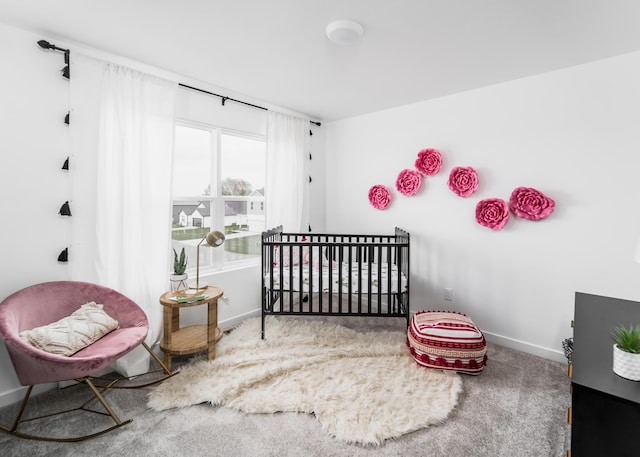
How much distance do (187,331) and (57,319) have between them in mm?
855

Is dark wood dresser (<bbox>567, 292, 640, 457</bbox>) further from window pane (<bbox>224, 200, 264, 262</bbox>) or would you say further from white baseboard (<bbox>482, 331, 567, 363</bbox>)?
window pane (<bbox>224, 200, 264, 262</bbox>)

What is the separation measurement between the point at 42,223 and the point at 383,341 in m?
2.51

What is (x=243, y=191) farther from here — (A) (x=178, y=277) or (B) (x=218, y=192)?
(A) (x=178, y=277)

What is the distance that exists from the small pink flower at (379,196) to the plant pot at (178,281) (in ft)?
6.57

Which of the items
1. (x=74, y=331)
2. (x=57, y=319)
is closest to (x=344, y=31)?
(x=74, y=331)

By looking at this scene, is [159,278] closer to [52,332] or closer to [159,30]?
[52,332]

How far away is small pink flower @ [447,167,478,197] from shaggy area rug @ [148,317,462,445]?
1.36 meters

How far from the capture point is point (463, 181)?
2.79 meters

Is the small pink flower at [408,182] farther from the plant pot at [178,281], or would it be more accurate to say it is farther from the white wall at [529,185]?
the plant pot at [178,281]

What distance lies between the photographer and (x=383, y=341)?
269cm

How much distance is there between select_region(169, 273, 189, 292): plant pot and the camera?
7.89 feet

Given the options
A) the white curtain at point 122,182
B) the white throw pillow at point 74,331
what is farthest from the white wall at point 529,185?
the white throw pillow at point 74,331

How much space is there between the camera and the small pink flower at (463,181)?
273 cm

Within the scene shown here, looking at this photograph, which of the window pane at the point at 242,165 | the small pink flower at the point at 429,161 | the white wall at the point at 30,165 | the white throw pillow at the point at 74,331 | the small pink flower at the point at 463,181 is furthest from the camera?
the window pane at the point at 242,165
